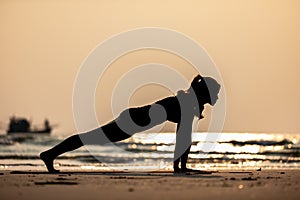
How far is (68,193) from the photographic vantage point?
5402 millimetres

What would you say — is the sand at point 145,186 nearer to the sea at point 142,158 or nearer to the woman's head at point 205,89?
the woman's head at point 205,89

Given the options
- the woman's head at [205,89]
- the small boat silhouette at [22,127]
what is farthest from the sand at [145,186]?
the small boat silhouette at [22,127]

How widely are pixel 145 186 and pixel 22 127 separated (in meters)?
14.9

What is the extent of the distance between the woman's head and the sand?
717mm

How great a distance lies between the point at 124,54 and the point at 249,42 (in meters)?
1.70

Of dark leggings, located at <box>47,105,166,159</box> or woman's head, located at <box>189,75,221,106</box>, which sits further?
woman's head, located at <box>189,75,221,106</box>

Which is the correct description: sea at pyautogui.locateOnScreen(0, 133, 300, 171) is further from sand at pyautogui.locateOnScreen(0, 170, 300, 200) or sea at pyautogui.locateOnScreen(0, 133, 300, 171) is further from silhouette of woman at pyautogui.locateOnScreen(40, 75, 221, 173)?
sand at pyautogui.locateOnScreen(0, 170, 300, 200)

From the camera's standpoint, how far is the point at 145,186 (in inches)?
232

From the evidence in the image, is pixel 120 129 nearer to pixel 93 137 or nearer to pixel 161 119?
pixel 93 137

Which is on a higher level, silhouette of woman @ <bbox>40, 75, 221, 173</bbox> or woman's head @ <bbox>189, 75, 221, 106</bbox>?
woman's head @ <bbox>189, 75, 221, 106</bbox>

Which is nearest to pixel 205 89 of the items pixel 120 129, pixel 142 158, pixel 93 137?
pixel 120 129

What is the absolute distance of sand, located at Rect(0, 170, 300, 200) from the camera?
17.4 ft

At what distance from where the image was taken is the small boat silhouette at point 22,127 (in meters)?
18.9

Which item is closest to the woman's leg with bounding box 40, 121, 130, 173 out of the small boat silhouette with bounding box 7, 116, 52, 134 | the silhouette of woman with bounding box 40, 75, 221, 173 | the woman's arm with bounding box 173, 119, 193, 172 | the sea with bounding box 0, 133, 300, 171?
the silhouette of woman with bounding box 40, 75, 221, 173
